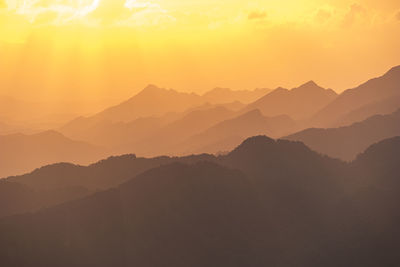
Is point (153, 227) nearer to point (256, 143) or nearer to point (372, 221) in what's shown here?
point (372, 221)

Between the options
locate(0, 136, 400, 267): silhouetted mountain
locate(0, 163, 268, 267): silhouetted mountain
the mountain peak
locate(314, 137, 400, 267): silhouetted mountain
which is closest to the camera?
locate(314, 137, 400, 267): silhouetted mountain

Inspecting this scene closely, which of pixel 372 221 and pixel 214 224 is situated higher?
pixel 214 224

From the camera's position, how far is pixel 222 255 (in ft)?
451

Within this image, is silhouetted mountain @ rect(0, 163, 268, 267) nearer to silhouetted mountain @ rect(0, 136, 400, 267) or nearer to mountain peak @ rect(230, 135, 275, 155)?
silhouetted mountain @ rect(0, 136, 400, 267)

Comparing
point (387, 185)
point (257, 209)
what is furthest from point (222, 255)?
point (387, 185)

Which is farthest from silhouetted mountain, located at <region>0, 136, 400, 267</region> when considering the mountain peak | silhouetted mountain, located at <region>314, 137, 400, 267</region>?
the mountain peak

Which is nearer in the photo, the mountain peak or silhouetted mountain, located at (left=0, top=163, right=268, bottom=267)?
silhouetted mountain, located at (left=0, top=163, right=268, bottom=267)

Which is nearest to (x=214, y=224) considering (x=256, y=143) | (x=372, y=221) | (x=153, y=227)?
(x=153, y=227)

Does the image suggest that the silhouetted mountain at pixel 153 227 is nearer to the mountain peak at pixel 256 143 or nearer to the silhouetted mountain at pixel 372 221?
the silhouetted mountain at pixel 372 221

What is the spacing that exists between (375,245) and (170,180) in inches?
2203

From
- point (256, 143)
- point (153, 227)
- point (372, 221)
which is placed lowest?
point (372, 221)

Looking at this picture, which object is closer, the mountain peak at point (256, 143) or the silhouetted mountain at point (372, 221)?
the silhouetted mountain at point (372, 221)

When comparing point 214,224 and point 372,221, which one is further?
point 372,221

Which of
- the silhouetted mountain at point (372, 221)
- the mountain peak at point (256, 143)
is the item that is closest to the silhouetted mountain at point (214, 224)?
the silhouetted mountain at point (372, 221)
